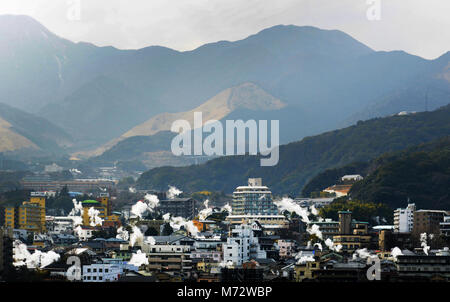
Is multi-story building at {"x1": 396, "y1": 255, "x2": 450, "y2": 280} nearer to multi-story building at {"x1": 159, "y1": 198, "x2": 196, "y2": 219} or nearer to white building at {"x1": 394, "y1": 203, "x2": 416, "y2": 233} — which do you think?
white building at {"x1": 394, "y1": 203, "x2": 416, "y2": 233}

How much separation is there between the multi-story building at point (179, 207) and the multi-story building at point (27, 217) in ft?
51.9

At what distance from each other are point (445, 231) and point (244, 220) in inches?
721

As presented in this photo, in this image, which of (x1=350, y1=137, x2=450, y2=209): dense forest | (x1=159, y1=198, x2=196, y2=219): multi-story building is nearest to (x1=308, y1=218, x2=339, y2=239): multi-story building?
(x1=350, y1=137, x2=450, y2=209): dense forest

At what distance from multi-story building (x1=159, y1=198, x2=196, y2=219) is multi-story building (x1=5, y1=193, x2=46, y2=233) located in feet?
51.9

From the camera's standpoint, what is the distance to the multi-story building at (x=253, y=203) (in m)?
116

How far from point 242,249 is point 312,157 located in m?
112

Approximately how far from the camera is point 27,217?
348ft

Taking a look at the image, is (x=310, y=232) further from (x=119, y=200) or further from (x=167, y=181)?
(x=167, y=181)

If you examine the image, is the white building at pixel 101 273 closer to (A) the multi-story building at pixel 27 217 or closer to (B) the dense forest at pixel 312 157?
(A) the multi-story building at pixel 27 217

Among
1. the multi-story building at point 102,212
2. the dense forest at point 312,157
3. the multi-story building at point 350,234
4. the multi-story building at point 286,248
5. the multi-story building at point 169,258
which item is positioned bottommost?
the multi-story building at point 169,258

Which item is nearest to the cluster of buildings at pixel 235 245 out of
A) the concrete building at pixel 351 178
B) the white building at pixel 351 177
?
the concrete building at pixel 351 178

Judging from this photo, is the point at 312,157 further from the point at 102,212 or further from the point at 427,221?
the point at 427,221

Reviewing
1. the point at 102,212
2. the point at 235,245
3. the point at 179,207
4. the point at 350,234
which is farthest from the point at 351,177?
the point at 235,245

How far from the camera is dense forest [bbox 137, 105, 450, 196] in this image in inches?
6924
